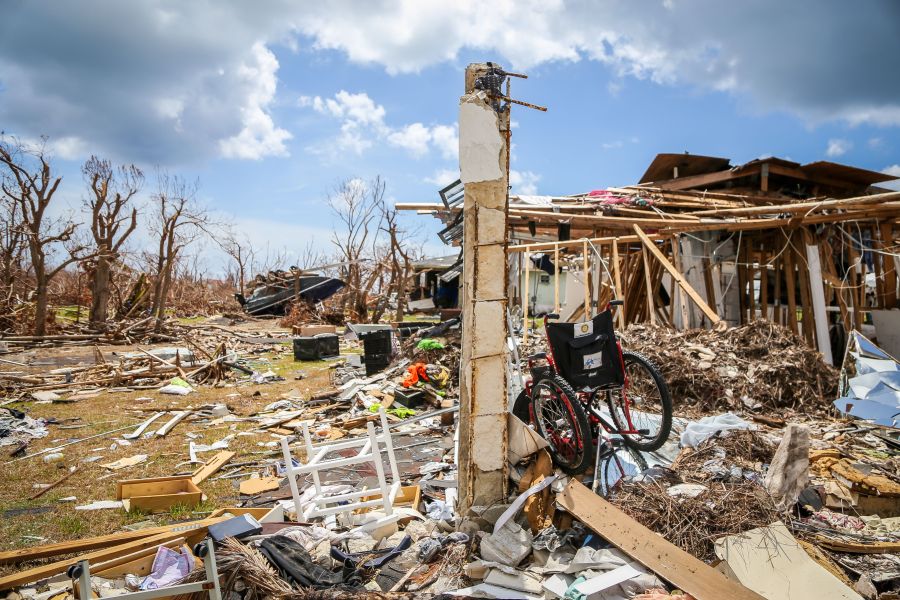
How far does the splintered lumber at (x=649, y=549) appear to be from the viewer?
2787mm

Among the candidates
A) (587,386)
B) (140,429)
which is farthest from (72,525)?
(587,386)

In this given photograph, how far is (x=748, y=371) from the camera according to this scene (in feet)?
22.4

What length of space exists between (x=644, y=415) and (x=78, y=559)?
4.87 m

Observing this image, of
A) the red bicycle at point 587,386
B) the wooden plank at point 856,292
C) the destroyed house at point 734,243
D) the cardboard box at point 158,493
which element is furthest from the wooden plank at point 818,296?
the cardboard box at point 158,493

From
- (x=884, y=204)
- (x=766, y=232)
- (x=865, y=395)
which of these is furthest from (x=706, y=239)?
(x=865, y=395)

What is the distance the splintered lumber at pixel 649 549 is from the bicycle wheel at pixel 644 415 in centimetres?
121

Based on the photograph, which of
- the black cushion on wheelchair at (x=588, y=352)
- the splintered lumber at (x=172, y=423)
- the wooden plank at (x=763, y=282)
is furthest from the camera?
the wooden plank at (x=763, y=282)

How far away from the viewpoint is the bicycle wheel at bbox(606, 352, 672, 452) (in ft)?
14.3

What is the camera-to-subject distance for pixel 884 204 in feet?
22.6

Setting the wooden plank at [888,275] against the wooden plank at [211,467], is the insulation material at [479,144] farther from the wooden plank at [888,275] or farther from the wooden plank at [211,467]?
the wooden plank at [888,275]

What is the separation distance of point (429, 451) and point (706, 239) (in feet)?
22.1

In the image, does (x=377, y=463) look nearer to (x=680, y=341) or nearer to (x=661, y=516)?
(x=661, y=516)

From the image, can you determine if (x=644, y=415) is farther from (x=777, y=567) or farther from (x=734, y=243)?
(x=734, y=243)

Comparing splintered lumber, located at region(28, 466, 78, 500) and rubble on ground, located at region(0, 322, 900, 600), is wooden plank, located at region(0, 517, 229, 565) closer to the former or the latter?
rubble on ground, located at region(0, 322, 900, 600)
